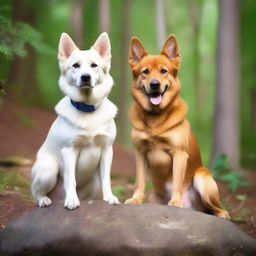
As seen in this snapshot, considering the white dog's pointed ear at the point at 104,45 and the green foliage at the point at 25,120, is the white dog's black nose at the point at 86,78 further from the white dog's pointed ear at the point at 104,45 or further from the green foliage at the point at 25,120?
the green foliage at the point at 25,120

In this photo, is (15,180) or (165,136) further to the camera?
(15,180)

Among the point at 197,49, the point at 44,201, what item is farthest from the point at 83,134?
the point at 197,49

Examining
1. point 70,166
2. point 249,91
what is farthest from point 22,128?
point 70,166

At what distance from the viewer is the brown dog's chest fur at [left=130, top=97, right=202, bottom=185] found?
4.73m

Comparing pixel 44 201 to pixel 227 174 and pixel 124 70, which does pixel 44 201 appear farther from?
pixel 124 70

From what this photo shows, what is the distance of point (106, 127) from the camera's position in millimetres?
4453

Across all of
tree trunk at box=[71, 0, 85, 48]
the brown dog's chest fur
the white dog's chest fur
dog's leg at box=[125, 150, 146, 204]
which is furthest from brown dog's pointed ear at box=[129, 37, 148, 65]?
tree trunk at box=[71, 0, 85, 48]

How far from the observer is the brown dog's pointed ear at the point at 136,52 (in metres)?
4.92

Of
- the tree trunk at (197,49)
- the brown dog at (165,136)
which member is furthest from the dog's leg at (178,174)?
the tree trunk at (197,49)

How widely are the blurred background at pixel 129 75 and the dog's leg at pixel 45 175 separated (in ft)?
2.63

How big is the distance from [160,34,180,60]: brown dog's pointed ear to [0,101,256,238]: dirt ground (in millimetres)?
2111

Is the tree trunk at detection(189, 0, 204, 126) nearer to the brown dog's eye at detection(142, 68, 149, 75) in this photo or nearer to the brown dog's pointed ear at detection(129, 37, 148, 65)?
the brown dog's pointed ear at detection(129, 37, 148, 65)

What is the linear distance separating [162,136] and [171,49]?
0.92m

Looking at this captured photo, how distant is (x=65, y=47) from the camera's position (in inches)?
179
